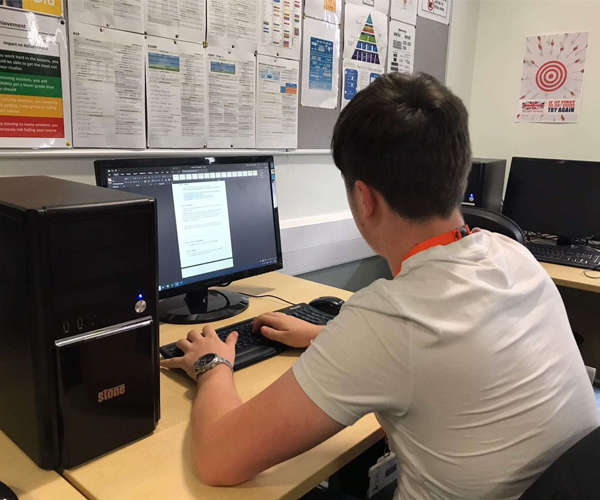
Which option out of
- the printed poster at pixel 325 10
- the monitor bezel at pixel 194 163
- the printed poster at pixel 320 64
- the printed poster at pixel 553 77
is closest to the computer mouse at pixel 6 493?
the monitor bezel at pixel 194 163

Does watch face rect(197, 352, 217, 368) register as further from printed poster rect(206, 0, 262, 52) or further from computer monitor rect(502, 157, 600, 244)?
computer monitor rect(502, 157, 600, 244)

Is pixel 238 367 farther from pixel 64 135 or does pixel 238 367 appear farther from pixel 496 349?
pixel 64 135

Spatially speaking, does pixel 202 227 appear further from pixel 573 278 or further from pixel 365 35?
pixel 573 278

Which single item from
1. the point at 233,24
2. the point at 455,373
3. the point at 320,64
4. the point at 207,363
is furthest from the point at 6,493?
the point at 320,64

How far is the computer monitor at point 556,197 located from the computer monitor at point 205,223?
1585 millimetres

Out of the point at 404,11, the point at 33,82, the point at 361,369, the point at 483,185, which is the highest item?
the point at 404,11

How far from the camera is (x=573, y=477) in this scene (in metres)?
0.67

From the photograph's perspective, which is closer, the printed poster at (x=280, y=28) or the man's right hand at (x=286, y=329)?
the man's right hand at (x=286, y=329)

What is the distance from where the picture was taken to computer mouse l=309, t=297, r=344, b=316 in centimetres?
151

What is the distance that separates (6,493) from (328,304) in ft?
3.13

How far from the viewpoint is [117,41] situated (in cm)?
149

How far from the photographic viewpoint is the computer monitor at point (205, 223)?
1.32m

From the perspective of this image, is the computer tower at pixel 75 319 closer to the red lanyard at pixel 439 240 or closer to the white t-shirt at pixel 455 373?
the white t-shirt at pixel 455 373

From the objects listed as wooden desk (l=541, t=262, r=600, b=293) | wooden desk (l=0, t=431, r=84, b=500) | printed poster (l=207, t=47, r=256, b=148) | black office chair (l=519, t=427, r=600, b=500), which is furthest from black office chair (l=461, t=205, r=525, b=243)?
wooden desk (l=0, t=431, r=84, b=500)
